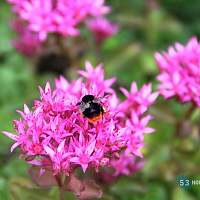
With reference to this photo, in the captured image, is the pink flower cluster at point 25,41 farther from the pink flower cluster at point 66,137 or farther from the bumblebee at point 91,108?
the bumblebee at point 91,108

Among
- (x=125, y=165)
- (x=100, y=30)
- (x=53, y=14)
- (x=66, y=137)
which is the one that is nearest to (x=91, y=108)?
(x=66, y=137)

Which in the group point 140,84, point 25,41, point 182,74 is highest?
point 25,41

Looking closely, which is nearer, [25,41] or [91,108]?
[91,108]

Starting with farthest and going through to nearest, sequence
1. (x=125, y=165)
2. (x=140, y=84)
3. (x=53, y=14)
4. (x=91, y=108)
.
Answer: (x=140, y=84) < (x=53, y=14) < (x=125, y=165) < (x=91, y=108)

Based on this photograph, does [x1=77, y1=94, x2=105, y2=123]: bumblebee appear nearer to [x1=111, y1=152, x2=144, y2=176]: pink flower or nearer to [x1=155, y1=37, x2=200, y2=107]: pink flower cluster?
[x1=111, y1=152, x2=144, y2=176]: pink flower

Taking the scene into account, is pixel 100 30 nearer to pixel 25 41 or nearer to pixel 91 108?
pixel 25 41
